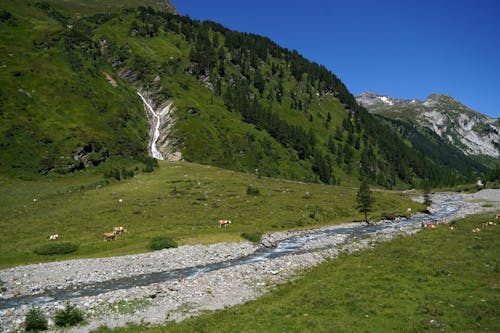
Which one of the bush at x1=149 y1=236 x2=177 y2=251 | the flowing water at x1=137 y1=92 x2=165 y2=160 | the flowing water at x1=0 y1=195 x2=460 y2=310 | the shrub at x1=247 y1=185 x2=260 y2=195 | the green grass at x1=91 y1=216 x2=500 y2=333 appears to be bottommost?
the flowing water at x1=0 y1=195 x2=460 y2=310

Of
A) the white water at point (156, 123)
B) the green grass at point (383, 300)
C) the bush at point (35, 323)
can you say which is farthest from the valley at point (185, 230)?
the white water at point (156, 123)

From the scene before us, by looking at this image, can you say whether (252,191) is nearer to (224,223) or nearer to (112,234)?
(224,223)

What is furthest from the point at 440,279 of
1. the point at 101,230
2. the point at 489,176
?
the point at 489,176

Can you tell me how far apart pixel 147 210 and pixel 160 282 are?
33083 mm

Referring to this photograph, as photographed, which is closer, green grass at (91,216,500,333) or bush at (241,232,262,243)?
green grass at (91,216,500,333)

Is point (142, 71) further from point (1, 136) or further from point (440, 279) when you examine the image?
point (440, 279)

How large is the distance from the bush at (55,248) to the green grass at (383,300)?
83.5 ft

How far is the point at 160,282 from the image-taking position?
31594 millimetres

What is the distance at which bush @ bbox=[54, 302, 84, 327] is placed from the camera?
22.2 meters

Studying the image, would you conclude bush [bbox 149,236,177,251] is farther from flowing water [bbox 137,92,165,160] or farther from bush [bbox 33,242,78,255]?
flowing water [bbox 137,92,165,160]

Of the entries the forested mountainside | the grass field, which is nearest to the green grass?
the grass field

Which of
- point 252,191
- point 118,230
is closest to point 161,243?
point 118,230

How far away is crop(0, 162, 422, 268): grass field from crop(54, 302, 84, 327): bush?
20352mm

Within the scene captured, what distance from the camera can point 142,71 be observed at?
188125 mm
